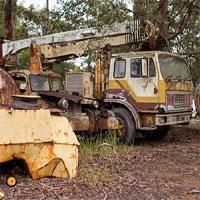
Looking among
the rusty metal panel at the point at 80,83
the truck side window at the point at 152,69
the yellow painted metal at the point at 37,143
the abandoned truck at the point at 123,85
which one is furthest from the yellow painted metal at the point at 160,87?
the yellow painted metal at the point at 37,143

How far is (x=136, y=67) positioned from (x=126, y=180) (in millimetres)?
5777

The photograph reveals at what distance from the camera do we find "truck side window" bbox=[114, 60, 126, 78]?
13.2 m

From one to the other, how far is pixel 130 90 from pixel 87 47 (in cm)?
165

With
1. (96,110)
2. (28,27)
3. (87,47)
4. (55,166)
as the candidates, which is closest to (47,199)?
(55,166)

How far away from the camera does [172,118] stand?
12750 millimetres

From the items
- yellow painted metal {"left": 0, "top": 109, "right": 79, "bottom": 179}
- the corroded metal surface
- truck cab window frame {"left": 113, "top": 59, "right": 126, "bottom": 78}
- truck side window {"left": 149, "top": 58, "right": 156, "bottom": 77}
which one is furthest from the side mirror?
yellow painted metal {"left": 0, "top": 109, "right": 79, "bottom": 179}

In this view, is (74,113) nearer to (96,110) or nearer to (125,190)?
(96,110)

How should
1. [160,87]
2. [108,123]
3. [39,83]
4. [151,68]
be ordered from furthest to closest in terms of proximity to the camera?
[151,68], [108,123], [160,87], [39,83]

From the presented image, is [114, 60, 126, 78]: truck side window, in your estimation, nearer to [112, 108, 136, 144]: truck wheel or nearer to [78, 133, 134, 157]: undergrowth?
[112, 108, 136, 144]: truck wheel

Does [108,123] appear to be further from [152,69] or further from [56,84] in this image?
[152,69]

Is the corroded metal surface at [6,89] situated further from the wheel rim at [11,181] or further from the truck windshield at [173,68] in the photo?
the truck windshield at [173,68]

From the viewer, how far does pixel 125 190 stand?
273 inches

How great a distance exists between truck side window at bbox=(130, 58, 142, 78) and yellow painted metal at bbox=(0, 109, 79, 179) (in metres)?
5.69

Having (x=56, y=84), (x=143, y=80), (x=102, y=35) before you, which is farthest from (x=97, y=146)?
(x=102, y=35)
